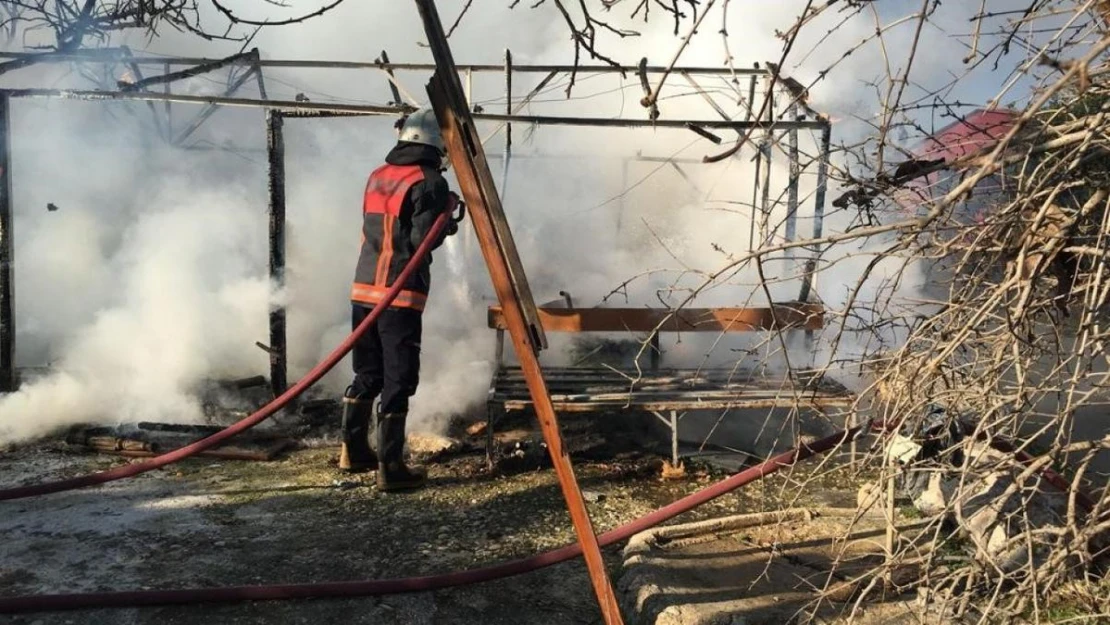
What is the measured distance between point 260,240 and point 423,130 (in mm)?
4617

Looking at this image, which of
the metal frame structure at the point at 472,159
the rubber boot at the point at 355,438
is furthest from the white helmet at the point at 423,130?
the rubber boot at the point at 355,438

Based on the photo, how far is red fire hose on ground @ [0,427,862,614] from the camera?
310cm

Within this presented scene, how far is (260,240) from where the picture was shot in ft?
28.7

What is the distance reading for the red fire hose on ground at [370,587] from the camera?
310 centimetres

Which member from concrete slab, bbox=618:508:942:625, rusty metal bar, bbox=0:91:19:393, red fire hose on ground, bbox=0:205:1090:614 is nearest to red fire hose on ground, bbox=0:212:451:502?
red fire hose on ground, bbox=0:205:1090:614

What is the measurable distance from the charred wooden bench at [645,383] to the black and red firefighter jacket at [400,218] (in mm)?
973

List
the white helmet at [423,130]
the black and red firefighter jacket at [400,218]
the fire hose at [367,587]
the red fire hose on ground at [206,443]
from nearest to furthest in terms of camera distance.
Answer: the fire hose at [367,587] < the red fire hose on ground at [206,443] < the black and red firefighter jacket at [400,218] < the white helmet at [423,130]

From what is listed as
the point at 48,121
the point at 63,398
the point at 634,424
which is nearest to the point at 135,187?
the point at 48,121

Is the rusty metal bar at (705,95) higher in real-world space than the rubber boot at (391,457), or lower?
higher

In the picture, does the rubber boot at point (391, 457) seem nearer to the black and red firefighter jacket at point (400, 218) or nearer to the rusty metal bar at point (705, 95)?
the black and red firefighter jacket at point (400, 218)

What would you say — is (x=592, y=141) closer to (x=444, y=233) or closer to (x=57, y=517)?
(x=444, y=233)

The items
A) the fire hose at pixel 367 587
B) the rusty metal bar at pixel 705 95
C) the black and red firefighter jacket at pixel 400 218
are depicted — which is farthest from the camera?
the black and red firefighter jacket at pixel 400 218

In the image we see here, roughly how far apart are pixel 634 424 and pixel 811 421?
1421 mm

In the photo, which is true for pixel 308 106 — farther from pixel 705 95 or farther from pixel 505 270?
pixel 505 270
